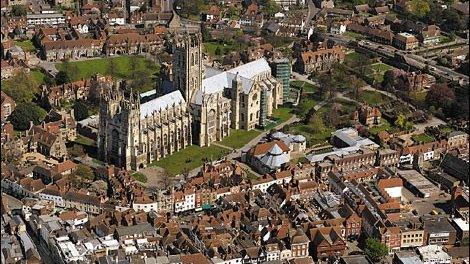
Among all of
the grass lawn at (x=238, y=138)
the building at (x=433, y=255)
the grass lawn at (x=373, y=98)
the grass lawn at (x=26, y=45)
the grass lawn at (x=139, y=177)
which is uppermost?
the grass lawn at (x=26, y=45)

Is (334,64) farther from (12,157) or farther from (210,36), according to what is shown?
(12,157)

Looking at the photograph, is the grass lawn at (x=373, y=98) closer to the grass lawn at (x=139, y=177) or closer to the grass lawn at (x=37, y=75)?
the grass lawn at (x=139, y=177)

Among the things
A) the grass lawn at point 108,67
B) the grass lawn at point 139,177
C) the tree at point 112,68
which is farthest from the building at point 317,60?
the grass lawn at point 139,177

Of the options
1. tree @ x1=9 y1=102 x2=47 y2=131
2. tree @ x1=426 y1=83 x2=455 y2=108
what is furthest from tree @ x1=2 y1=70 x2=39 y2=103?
tree @ x1=426 y1=83 x2=455 y2=108

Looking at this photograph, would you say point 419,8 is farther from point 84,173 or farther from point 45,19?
point 84,173

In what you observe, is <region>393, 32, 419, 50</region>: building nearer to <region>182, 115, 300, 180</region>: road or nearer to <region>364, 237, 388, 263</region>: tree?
<region>182, 115, 300, 180</region>: road

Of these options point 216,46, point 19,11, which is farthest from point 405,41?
point 19,11
